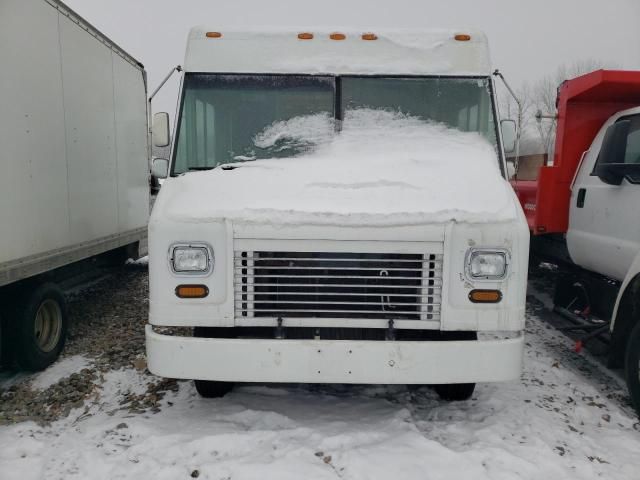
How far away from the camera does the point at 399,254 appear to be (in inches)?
134

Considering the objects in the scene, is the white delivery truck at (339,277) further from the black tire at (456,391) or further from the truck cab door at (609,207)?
the truck cab door at (609,207)

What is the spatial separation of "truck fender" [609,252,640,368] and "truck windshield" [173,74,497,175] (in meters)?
1.55

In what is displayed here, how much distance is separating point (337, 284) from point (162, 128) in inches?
95.3

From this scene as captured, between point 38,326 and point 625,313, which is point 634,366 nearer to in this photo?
point 625,313

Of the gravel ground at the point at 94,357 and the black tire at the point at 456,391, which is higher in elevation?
the black tire at the point at 456,391

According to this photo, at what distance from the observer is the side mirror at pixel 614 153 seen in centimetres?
461

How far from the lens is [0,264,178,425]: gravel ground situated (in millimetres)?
4215

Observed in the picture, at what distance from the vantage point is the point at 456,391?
4.23 meters

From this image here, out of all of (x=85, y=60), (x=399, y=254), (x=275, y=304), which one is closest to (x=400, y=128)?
(x=399, y=254)

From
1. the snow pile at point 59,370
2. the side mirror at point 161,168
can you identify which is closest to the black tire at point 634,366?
the side mirror at point 161,168

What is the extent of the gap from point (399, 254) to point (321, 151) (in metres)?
1.29

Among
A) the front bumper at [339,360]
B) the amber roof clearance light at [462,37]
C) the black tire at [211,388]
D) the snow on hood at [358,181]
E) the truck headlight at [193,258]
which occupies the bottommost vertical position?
the black tire at [211,388]

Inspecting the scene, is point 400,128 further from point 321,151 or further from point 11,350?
point 11,350

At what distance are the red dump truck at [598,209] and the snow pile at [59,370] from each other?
477 centimetres
